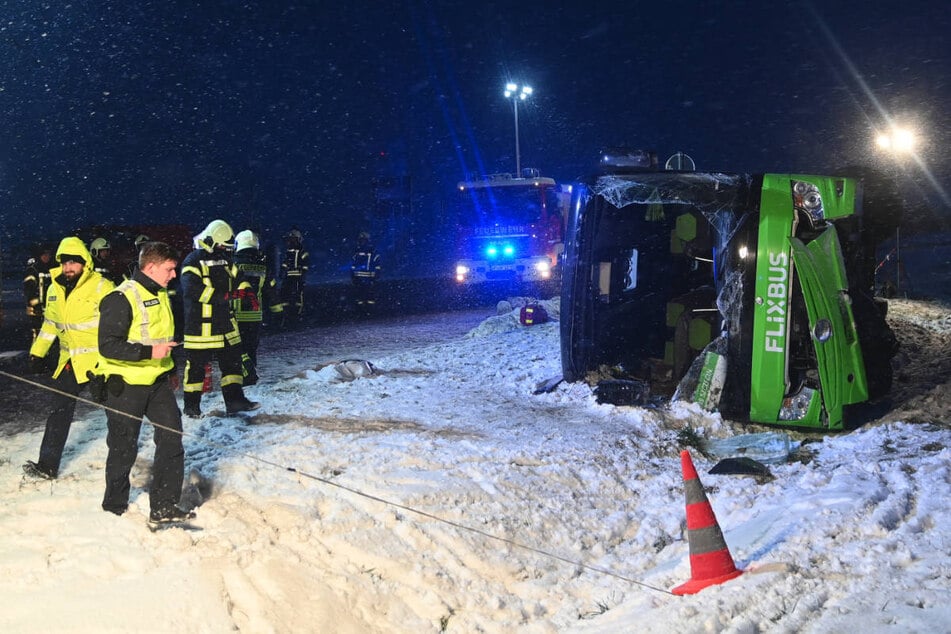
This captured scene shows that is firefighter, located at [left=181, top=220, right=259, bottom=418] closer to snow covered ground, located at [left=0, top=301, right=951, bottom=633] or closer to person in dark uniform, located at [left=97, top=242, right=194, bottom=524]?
snow covered ground, located at [left=0, top=301, right=951, bottom=633]

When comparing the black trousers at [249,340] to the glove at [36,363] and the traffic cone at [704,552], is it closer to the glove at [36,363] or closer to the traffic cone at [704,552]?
the glove at [36,363]

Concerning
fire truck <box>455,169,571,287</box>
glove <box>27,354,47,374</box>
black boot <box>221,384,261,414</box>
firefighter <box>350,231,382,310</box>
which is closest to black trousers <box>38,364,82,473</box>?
glove <box>27,354,47,374</box>

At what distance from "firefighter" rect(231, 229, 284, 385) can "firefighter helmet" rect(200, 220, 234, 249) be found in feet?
2.99

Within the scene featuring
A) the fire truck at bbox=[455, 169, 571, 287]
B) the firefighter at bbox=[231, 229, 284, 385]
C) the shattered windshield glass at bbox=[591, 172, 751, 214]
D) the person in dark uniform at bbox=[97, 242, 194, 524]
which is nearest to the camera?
the person in dark uniform at bbox=[97, 242, 194, 524]

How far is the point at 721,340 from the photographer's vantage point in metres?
6.67

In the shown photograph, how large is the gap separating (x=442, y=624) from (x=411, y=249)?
138 ft

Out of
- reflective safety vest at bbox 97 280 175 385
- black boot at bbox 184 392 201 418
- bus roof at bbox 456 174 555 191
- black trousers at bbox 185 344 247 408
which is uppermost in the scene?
bus roof at bbox 456 174 555 191

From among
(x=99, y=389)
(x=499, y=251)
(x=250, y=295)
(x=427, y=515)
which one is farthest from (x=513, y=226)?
(x=99, y=389)

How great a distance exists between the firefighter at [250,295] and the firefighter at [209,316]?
87 cm

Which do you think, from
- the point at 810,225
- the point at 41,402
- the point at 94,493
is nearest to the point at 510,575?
the point at 94,493

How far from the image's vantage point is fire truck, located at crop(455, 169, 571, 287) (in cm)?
1936

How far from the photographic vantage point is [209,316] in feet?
23.2

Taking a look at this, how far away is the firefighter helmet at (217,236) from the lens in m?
7.06

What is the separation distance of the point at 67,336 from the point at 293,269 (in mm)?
9569
